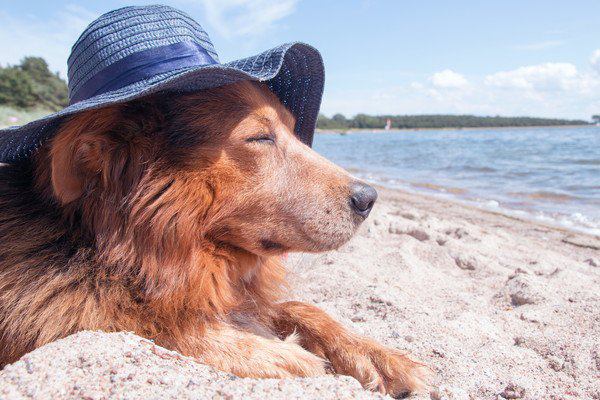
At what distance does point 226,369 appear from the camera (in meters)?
1.91

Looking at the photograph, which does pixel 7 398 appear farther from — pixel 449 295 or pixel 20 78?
pixel 20 78

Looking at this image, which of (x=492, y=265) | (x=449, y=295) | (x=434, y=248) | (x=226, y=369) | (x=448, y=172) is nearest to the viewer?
(x=226, y=369)

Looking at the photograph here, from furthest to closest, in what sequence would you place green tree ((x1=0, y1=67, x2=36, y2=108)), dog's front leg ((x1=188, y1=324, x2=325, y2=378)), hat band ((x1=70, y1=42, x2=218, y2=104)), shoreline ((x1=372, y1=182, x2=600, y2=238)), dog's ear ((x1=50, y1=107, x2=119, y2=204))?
green tree ((x1=0, y1=67, x2=36, y2=108)), shoreline ((x1=372, y1=182, x2=600, y2=238)), hat band ((x1=70, y1=42, x2=218, y2=104)), dog's front leg ((x1=188, y1=324, x2=325, y2=378)), dog's ear ((x1=50, y1=107, x2=119, y2=204))

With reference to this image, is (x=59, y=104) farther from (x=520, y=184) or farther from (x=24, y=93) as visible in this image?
(x=520, y=184)

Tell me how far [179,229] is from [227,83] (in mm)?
721

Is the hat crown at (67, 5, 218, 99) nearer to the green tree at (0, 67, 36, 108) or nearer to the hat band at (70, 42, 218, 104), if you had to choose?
the hat band at (70, 42, 218, 104)

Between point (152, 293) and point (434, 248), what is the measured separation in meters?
3.34

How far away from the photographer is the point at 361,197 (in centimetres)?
225

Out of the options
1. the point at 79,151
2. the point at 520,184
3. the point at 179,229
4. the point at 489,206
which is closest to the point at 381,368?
the point at 179,229

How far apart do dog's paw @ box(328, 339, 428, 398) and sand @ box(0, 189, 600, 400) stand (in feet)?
0.25

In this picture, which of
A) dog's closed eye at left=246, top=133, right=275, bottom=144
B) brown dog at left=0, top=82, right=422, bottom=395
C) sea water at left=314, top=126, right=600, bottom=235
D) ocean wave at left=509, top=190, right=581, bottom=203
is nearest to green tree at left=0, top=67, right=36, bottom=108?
sea water at left=314, top=126, right=600, bottom=235

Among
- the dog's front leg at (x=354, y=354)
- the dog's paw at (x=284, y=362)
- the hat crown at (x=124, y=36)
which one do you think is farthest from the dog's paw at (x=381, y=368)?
the hat crown at (x=124, y=36)

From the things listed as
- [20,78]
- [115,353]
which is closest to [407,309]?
[115,353]

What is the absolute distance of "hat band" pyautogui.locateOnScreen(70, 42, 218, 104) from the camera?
6.82 feet
